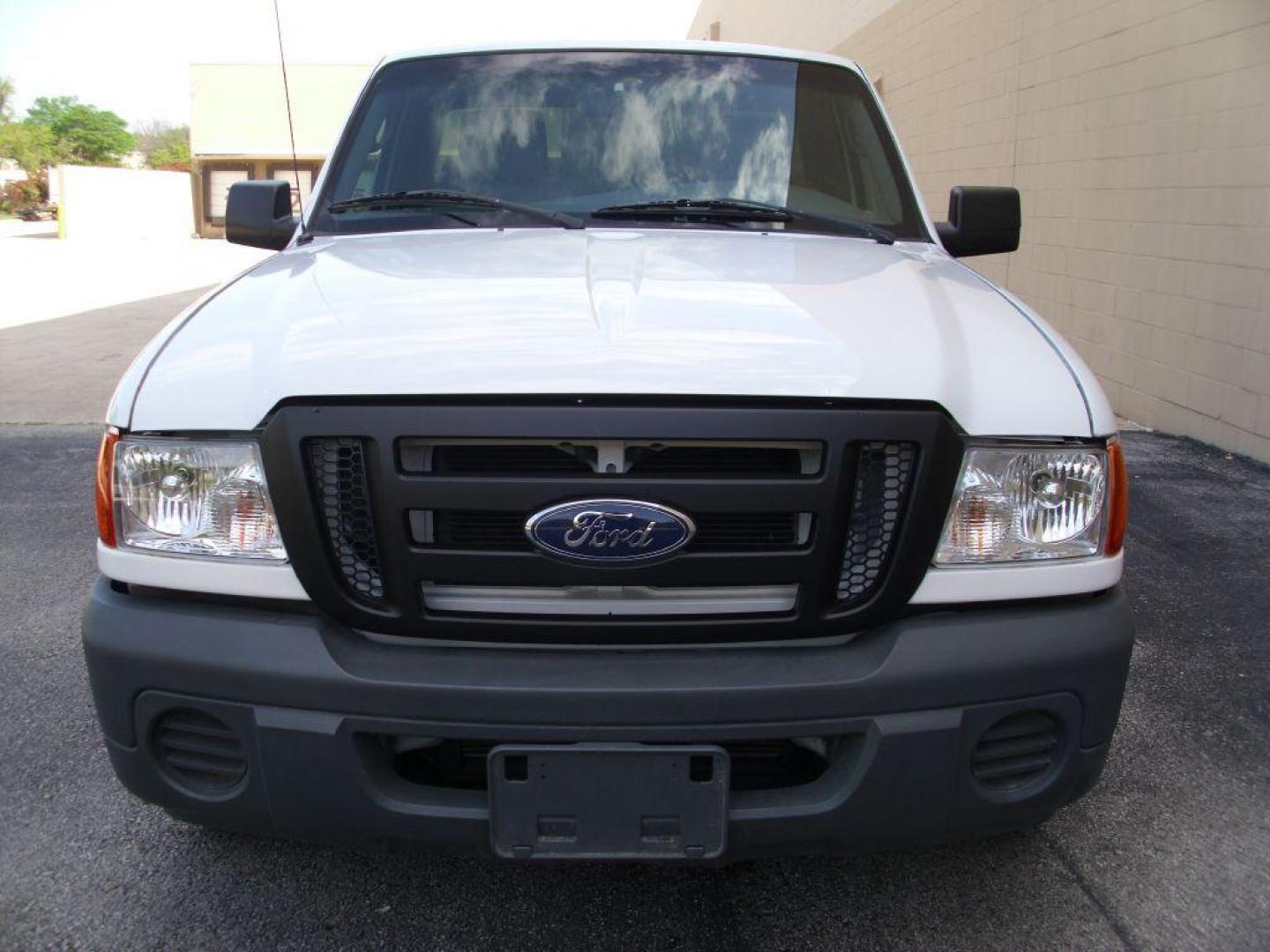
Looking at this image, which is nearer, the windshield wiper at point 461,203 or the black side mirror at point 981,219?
the windshield wiper at point 461,203

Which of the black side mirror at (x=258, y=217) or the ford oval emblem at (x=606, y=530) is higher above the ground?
the black side mirror at (x=258, y=217)

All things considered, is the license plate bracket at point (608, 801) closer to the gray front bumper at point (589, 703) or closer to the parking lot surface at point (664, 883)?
the gray front bumper at point (589, 703)

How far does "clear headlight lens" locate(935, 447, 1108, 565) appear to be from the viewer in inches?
83.3

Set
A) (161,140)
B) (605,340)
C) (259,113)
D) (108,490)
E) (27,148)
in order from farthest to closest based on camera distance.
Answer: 1. (161,140)
2. (27,148)
3. (259,113)
4. (108,490)
5. (605,340)

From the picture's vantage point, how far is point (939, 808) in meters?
2.07

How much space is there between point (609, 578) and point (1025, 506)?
2.62ft

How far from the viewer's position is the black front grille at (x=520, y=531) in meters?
2.03

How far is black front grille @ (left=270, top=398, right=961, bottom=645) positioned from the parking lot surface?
2.48 ft

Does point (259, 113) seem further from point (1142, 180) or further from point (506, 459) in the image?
point (506, 459)

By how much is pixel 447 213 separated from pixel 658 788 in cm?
182

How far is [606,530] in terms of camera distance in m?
1.96

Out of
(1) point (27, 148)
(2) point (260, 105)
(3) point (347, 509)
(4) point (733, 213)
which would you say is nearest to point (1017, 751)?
(3) point (347, 509)

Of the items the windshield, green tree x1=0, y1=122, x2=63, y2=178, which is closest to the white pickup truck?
the windshield

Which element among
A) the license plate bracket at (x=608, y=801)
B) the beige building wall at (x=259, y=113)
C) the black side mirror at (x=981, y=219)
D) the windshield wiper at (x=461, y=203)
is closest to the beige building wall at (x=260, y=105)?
the beige building wall at (x=259, y=113)
